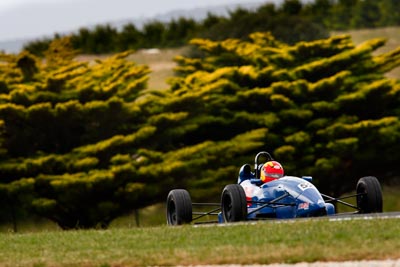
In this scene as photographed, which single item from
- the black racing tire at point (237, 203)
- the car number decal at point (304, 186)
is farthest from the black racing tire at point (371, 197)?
the black racing tire at point (237, 203)

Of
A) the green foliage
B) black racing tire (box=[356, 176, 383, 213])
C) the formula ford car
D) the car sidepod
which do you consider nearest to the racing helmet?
the formula ford car

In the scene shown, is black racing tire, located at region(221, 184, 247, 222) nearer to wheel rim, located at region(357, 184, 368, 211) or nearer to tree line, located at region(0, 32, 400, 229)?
wheel rim, located at region(357, 184, 368, 211)

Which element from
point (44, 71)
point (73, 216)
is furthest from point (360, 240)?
point (44, 71)

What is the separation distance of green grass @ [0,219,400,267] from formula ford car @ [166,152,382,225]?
2.40 meters

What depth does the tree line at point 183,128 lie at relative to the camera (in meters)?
42.5

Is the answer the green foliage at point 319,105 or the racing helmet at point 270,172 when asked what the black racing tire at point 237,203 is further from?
the green foliage at point 319,105

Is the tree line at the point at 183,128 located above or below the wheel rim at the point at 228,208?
below

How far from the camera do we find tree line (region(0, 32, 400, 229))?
42469 mm

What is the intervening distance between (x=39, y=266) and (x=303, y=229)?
3824 millimetres

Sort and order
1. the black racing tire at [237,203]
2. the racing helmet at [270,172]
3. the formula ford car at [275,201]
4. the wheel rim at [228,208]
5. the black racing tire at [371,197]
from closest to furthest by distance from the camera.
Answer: the black racing tire at [237,203]
the formula ford car at [275,201]
the wheel rim at [228,208]
the black racing tire at [371,197]
the racing helmet at [270,172]

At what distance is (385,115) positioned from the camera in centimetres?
4981

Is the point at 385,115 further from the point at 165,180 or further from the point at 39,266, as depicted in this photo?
the point at 39,266

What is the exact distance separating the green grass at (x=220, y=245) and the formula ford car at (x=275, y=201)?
2.40 meters

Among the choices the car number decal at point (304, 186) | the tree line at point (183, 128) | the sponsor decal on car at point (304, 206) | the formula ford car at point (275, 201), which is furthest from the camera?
the tree line at point (183, 128)
